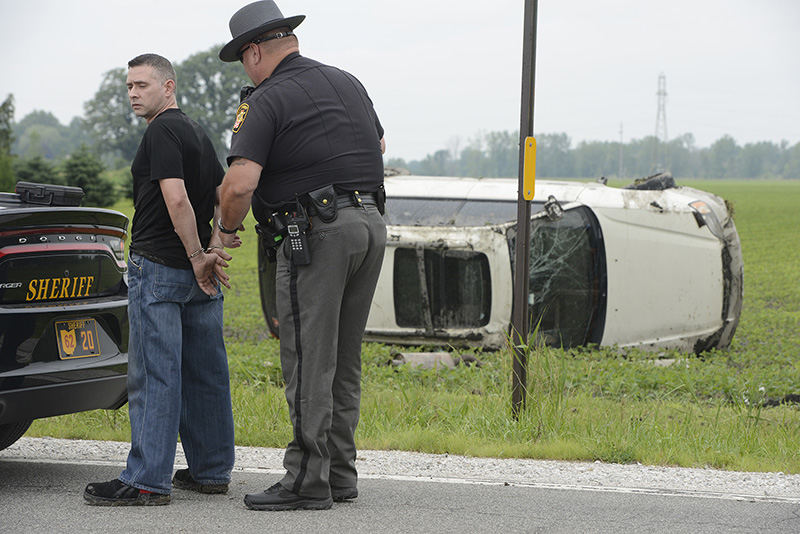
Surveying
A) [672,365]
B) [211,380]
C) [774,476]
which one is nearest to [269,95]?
[211,380]

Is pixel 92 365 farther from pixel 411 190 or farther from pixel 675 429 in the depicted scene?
pixel 411 190

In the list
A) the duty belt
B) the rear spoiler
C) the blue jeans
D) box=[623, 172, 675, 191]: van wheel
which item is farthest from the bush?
the duty belt

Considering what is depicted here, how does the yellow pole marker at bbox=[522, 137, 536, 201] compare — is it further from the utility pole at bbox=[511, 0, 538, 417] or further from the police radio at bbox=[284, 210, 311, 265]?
the police radio at bbox=[284, 210, 311, 265]

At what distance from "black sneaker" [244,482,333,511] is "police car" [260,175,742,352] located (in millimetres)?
6875

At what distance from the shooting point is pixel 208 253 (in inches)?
170

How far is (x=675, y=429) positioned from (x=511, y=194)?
Result: 5.92 metres

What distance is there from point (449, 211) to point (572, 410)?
5.69 metres

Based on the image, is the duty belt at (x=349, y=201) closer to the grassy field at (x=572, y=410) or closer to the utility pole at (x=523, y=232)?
the grassy field at (x=572, y=410)

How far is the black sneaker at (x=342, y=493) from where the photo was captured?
4375 mm

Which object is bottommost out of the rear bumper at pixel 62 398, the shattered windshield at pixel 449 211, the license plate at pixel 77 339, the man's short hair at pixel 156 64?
the rear bumper at pixel 62 398

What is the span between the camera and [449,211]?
38.4ft

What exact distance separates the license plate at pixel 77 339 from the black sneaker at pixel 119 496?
0.66m

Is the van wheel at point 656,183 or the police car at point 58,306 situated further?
the van wheel at point 656,183

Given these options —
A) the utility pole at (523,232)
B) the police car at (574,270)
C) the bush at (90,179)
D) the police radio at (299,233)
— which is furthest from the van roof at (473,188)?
the bush at (90,179)
